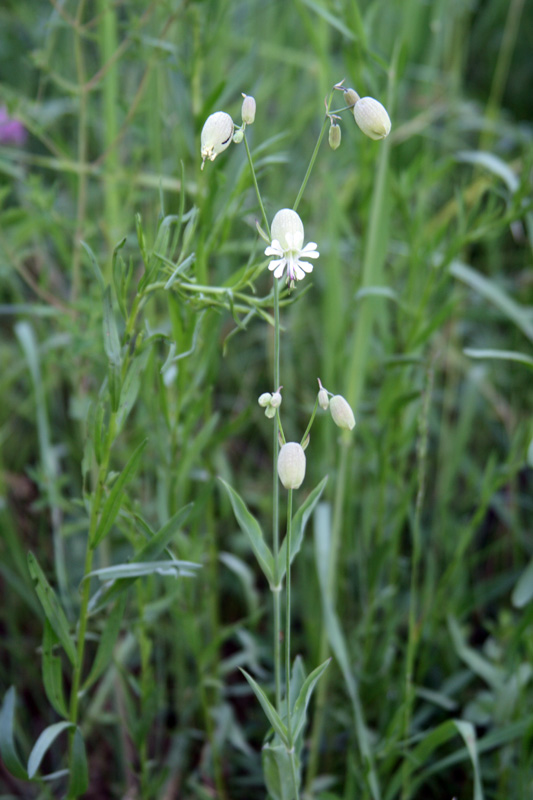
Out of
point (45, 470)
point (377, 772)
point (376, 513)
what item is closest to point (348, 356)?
point (376, 513)

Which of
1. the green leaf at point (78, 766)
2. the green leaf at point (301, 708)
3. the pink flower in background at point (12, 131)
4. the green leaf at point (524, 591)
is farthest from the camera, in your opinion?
the pink flower in background at point (12, 131)

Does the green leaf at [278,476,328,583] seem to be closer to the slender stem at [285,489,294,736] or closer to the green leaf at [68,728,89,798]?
the slender stem at [285,489,294,736]

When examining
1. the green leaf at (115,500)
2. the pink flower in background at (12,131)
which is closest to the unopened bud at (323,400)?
the green leaf at (115,500)

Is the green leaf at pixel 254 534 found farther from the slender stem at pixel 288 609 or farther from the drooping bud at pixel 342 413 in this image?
the drooping bud at pixel 342 413

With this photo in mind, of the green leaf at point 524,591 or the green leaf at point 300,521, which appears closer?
the green leaf at point 300,521

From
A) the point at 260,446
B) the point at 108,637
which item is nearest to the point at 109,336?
the point at 108,637

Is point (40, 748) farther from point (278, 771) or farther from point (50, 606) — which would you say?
point (278, 771)
